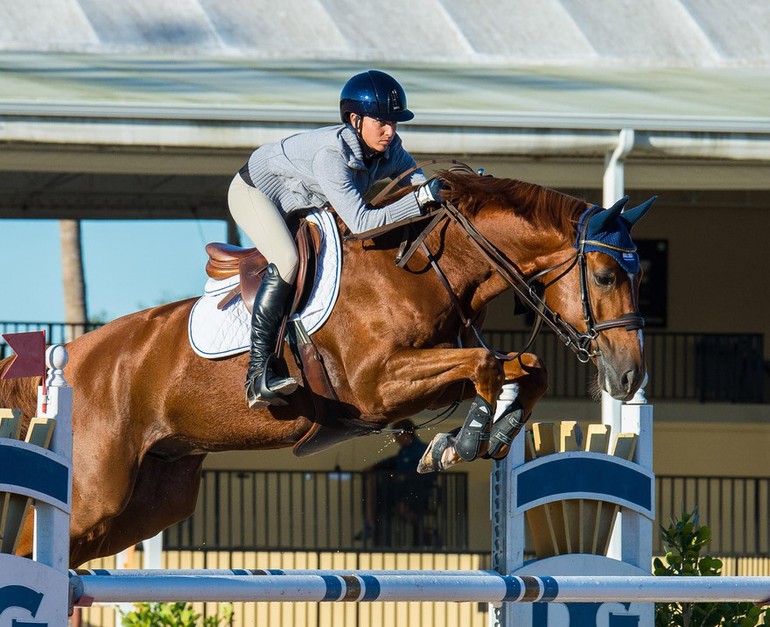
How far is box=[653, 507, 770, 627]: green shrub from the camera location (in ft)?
21.5

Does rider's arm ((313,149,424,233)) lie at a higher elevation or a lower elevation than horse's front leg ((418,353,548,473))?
higher

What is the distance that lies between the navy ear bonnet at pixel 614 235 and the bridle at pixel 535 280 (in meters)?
0.02

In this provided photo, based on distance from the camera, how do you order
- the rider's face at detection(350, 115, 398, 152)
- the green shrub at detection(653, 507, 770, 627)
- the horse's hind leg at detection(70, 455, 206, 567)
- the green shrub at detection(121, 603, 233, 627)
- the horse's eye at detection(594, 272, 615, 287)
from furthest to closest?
the green shrub at detection(121, 603, 233, 627) → the green shrub at detection(653, 507, 770, 627) → the horse's hind leg at detection(70, 455, 206, 567) → the rider's face at detection(350, 115, 398, 152) → the horse's eye at detection(594, 272, 615, 287)

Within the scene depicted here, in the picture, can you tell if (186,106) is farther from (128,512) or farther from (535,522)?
(535,522)

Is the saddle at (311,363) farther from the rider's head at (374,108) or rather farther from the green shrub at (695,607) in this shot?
the green shrub at (695,607)

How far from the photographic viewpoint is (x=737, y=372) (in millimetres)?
15234

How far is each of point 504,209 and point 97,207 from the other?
11.5 meters

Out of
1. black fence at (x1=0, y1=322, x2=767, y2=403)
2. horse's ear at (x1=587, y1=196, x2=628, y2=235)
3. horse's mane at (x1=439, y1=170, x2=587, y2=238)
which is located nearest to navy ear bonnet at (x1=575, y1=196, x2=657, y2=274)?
horse's ear at (x1=587, y1=196, x2=628, y2=235)

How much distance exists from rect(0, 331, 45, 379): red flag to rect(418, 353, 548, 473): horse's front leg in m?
1.53

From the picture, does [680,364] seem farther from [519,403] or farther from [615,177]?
[519,403]

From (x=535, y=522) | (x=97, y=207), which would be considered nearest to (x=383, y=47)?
(x=97, y=207)

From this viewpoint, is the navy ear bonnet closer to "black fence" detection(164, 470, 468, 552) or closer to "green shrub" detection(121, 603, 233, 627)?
"green shrub" detection(121, 603, 233, 627)

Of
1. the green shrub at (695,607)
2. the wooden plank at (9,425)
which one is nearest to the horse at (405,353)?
the wooden plank at (9,425)

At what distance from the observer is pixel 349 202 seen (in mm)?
5113
